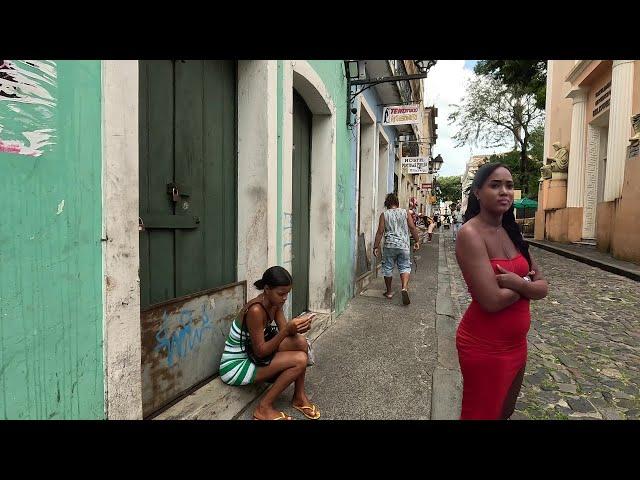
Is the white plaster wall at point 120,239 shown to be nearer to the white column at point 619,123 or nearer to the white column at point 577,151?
the white column at point 619,123

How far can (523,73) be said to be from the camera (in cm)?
1958

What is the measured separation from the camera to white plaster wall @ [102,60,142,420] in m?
1.75

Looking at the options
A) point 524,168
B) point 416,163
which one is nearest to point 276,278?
point 416,163

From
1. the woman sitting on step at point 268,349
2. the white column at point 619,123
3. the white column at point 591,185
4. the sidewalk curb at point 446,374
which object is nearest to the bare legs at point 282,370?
the woman sitting on step at point 268,349

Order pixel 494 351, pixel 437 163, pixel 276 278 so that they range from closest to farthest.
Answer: pixel 494 351 < pixel 276 278 < pixel 437 163

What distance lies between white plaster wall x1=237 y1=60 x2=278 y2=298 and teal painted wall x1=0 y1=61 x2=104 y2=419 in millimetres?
1551

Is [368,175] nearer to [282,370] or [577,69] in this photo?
[282,370]

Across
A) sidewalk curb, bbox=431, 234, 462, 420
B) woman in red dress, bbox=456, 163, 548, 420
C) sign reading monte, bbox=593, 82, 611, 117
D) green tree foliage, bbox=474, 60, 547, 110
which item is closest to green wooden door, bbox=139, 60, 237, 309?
woman in red dress, bbox=456, 163, 548, 420

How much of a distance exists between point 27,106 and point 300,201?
3466 mm

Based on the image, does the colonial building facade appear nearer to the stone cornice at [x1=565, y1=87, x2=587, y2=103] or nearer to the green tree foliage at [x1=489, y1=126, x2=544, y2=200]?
the stone cornice at [x1=565, y1=87, x2=587, y2=103]

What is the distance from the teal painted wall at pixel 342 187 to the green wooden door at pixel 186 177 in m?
2.18

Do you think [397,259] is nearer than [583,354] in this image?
No
